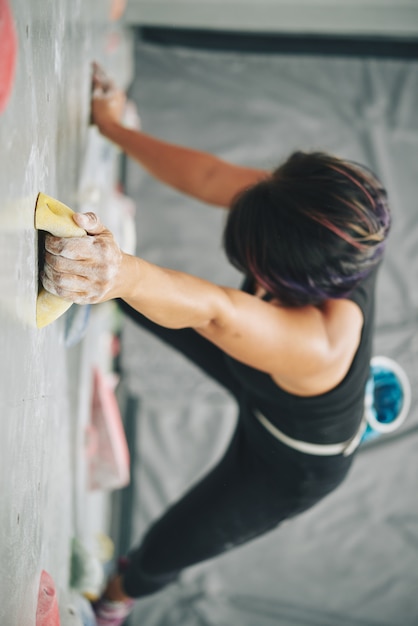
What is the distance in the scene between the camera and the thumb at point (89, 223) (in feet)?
2.14

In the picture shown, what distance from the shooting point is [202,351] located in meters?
1.27

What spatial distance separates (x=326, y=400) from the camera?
102cm

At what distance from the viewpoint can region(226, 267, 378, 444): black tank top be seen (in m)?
1.03

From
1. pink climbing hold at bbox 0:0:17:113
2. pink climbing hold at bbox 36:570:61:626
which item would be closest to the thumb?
pink climbing hold at bbox 0:0:17:113

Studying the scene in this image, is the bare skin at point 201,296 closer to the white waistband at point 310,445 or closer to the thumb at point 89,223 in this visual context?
the thumb at point 89,223

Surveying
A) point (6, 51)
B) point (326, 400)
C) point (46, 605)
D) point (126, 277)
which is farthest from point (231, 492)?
point (6, 51)

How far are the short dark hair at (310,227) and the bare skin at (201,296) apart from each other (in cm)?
5

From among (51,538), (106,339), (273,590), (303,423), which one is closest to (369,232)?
(303,423)

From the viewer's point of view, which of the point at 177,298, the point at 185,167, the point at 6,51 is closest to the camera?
the point at 6,51

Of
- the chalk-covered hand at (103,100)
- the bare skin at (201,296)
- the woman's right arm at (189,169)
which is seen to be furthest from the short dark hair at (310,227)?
the chalk-covered hand at (103,100)

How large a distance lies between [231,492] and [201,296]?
58 cm

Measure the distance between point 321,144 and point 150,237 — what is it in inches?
22.7

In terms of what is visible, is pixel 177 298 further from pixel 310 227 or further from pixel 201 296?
pixel 310 227

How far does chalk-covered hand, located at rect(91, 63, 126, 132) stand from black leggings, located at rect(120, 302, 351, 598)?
340 millimetres
